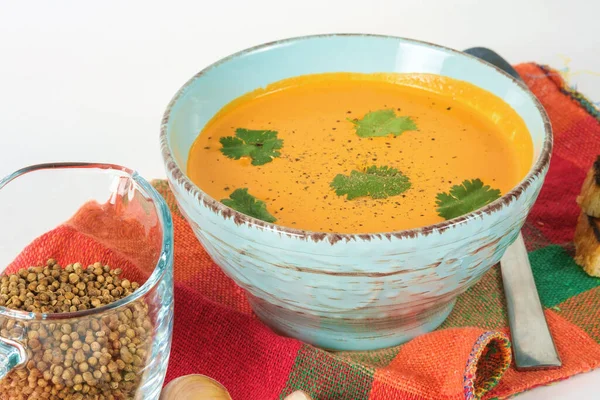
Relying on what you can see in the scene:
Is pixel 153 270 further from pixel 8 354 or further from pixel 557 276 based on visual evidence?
pixel 557 276

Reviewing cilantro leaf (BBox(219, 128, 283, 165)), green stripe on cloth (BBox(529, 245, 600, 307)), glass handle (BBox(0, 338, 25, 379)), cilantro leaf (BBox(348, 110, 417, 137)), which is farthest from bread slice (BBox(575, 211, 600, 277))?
glass handle (BBox(0, 338, 25, 379))

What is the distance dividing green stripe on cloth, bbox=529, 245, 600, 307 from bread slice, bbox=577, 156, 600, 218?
142 millimetres

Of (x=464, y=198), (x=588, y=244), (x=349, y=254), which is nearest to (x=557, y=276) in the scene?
(x=588, y=244)

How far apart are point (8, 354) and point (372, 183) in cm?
78

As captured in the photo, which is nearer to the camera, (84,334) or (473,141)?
(84,334)

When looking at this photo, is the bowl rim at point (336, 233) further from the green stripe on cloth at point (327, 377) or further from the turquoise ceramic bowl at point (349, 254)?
the green stripe on cloth at point (327, 377)

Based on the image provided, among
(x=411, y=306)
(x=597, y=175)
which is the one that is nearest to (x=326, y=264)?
(x=411, y=306)

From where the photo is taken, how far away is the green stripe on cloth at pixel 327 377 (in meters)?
1.66

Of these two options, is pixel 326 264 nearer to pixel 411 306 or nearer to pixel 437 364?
pixel 411 306

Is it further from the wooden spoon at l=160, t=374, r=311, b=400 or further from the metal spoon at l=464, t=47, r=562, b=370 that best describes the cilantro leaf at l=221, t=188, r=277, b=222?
the metal spoon at l=464, t=47, r=562, b=370

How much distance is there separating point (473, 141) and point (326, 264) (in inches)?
24.5

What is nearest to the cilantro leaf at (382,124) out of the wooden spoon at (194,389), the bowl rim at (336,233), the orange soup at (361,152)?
the orange soup at (361,152)

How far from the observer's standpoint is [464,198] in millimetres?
1696

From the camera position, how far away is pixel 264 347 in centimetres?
175
